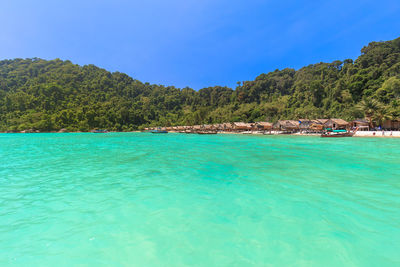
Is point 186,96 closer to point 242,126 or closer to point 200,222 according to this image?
point 242,126

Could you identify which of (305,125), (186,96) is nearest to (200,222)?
(305,125)

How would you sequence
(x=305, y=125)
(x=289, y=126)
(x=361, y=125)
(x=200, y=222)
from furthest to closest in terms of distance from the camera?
(x=289, y=126), (x=305, y=125), (x=361, y=125), (x=200, y=222)

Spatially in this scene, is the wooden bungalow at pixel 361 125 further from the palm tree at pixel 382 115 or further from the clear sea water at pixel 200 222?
the clear sea water at pixel 200 222

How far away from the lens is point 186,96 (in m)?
118

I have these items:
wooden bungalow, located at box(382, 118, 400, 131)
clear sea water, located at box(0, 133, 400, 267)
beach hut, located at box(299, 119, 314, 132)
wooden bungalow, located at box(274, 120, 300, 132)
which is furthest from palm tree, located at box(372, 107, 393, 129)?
clear sea water, located at box(0, 133, 400, 267)

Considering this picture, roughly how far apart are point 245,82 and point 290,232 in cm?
10010

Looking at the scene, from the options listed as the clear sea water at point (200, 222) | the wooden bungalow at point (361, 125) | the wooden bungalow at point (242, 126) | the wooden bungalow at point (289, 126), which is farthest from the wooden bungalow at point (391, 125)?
the clear sea water at point (200, 222)

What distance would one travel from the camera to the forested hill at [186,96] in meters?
49.3

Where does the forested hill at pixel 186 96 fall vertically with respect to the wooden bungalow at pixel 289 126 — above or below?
above

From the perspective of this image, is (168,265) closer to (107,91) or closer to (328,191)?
(328,191)

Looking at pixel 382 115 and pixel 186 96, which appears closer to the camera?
pixel 382 115

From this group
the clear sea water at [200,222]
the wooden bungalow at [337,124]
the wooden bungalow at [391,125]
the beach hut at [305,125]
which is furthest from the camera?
the beach hut at [305,125]

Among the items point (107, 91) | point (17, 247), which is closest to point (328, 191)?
point (17, 247)

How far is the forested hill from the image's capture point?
162 ft
